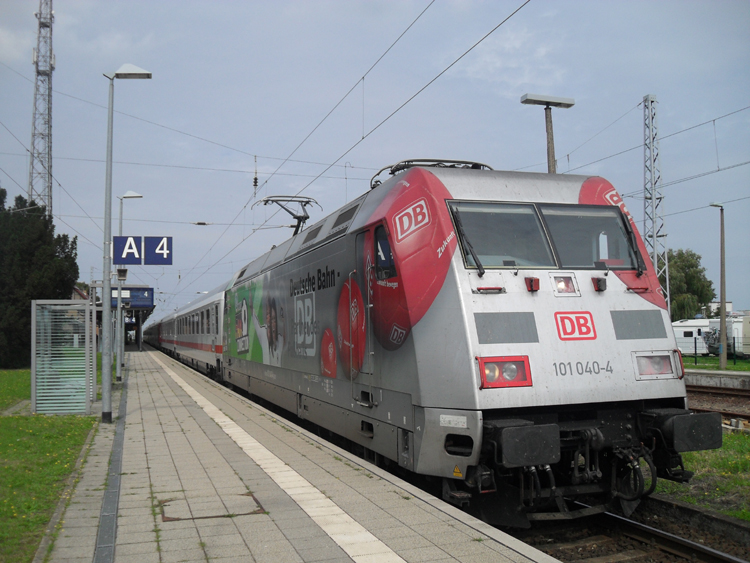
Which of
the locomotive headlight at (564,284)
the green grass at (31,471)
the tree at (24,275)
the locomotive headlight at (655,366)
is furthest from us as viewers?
the tree at (24,275)

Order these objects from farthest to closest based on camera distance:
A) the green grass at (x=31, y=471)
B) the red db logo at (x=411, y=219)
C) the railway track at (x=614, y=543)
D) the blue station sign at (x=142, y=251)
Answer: the blue station sign at (x=142, y=251)
the red db logo at (x=411, y=219)
the green grass at (x=31, y=471)
the railway track at (x=614, y=543)

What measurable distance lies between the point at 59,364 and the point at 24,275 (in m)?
17.4

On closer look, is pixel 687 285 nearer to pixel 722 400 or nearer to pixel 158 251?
pixel 722 400

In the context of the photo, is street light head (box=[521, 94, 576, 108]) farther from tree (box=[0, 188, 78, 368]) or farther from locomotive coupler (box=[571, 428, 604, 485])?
tree (box=[0, 188, 78, 368])

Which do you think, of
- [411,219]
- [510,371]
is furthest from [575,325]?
[411,219]

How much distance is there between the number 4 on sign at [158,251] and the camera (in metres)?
21.0

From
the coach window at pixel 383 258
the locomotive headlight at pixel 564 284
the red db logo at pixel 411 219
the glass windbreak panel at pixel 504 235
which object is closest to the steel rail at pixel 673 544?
the locomotive headlight at pixel 564 284

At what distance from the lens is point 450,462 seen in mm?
5730

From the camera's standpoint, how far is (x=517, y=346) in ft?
18.7

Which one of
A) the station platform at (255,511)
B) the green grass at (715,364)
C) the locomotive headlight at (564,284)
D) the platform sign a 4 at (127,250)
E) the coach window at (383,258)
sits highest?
the platform sign a 4 at (127,250)

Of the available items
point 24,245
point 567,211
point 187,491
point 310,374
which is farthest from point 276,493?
point 24,245

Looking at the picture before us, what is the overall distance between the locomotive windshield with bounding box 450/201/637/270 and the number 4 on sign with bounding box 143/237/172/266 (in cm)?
1637

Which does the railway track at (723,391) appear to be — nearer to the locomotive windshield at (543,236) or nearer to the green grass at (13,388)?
the locomotive windshield at (543,236)

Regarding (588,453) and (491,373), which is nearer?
(491,373)
